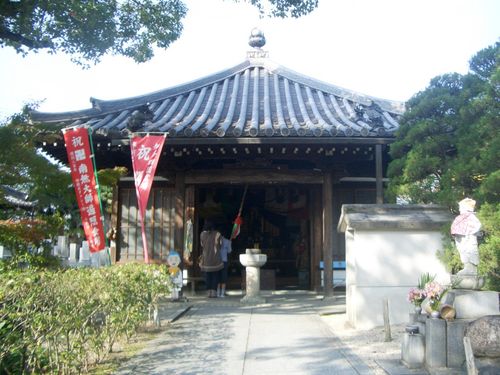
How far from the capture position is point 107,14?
7.25m

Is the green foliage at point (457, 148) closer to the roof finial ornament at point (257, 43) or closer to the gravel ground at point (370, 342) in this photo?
the gravel ground at point (370, 342)

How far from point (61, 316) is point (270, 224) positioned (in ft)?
36.2

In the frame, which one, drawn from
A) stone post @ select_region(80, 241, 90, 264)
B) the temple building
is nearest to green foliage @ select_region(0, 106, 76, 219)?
the temple building

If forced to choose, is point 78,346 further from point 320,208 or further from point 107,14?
point 320,208

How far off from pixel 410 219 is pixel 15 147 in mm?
5853

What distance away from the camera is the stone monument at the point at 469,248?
5004mm

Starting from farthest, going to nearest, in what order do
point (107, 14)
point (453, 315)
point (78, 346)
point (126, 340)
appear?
point (107, 14), point (126, 340), point (453, 315), point (78, 346)

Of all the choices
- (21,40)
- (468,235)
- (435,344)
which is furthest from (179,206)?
(435,344)

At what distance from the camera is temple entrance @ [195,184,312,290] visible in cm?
1297

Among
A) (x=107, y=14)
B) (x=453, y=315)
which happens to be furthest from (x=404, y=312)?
(x=107, y=14)

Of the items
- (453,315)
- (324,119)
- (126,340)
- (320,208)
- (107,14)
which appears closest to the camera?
(453,315)

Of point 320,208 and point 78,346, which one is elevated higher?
point 320,208

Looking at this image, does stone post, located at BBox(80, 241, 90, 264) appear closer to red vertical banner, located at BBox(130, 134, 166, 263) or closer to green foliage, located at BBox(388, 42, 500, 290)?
red vertical banner, located at BBox(130, 134, 166, 263)

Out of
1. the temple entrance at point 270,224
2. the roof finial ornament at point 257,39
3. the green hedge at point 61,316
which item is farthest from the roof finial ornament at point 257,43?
the green hedge at point 61,316
